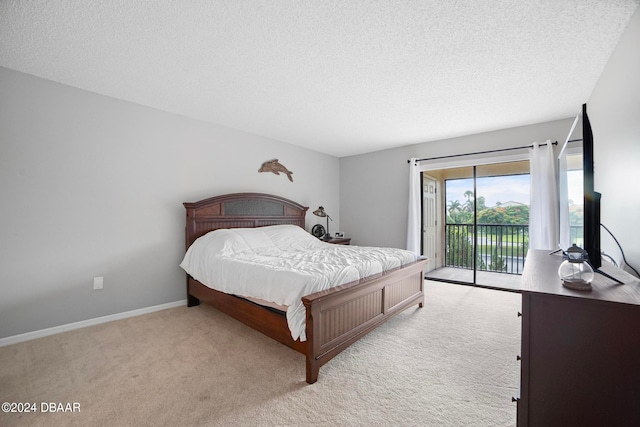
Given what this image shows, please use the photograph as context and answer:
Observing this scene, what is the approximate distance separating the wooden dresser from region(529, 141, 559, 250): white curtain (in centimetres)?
293

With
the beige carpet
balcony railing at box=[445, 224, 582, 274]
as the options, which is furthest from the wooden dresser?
balcony railing at box=[445, 224, 582, 274]

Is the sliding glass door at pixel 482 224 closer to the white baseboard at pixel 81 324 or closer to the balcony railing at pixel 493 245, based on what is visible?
the balcony railing at pixel 493 245

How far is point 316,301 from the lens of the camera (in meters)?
1.75

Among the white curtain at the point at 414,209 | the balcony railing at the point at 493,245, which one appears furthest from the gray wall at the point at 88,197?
the balcony railing at the point at 493,245

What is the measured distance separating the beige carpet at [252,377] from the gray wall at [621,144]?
1.18 meters

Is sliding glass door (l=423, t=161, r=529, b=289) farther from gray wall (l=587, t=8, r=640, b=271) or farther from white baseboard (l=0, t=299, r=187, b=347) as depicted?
white baseboard (l=0, t=299, r=187, b=347)

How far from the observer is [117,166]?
287 cm

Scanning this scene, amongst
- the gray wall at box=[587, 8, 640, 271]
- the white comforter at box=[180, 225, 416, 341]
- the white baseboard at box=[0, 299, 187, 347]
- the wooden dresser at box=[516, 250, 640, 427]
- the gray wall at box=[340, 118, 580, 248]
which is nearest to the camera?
the wooden dresser at box=[516, 250, 640, 427]

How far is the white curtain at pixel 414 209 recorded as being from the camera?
14.9 feet

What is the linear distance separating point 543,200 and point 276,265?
365 cm

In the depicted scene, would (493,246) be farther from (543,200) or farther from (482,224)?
(543,200)

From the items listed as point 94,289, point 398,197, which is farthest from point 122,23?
point 398,197

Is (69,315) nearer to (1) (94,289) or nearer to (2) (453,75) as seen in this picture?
(1) (94,289)

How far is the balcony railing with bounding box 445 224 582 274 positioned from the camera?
15.6 feet
